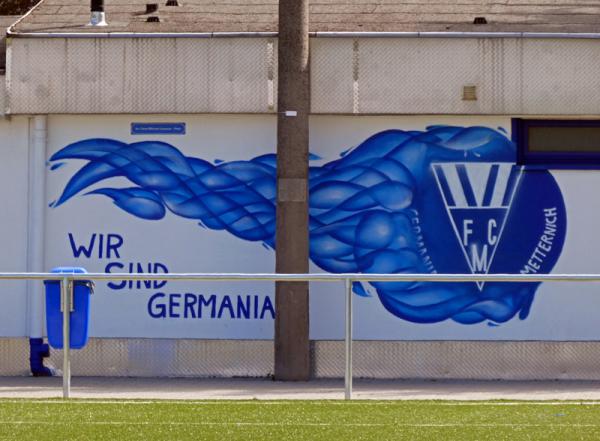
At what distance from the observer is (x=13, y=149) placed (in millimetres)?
17156

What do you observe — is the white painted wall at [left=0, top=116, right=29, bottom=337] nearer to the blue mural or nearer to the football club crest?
the blue mural

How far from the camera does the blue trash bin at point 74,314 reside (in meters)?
14.5

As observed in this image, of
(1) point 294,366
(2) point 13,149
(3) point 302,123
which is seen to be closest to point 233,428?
(1) point 294,366

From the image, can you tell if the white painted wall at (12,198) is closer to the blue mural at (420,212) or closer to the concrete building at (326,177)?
the concrete building at (326,177)

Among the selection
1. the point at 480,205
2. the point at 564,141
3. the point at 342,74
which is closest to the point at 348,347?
the point at 480,205

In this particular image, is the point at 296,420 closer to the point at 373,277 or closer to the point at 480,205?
the point at 373,277

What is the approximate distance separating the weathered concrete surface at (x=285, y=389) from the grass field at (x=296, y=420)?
95 cm

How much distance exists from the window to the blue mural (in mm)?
171

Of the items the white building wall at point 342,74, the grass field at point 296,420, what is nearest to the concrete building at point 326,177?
the white building wall at point 342,74

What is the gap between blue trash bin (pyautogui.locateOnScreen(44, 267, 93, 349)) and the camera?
14477 mm

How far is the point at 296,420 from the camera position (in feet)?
40.1

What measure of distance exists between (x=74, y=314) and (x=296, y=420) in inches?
128

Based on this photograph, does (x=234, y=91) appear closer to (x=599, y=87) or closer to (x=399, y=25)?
(x=399, y=25)

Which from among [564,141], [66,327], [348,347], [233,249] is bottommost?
[348,347]
